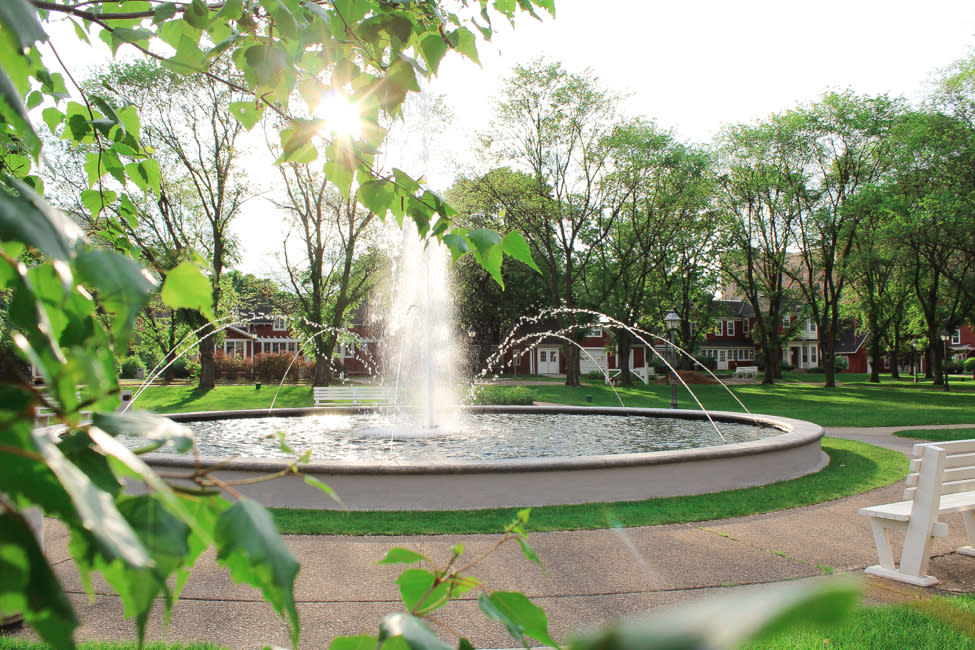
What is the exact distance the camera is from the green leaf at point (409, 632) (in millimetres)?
786

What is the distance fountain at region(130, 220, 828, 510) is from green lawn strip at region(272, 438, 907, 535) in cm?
26

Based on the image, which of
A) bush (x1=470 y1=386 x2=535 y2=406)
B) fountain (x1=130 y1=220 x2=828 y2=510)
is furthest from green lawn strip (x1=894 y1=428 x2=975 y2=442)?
bush (x1=470 y1=386 x2=535 y2=406)

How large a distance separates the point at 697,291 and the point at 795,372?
2484cm

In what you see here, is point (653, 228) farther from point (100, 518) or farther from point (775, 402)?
point (100, 518)

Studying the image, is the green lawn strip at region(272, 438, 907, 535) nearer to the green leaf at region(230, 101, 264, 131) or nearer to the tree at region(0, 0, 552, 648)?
the green leaf at region(230, 101, 264, 131)

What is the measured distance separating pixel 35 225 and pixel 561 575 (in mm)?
5158

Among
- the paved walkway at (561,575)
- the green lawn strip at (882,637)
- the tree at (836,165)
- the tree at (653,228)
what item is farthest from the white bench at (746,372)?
the green lawn strip at (882,637)

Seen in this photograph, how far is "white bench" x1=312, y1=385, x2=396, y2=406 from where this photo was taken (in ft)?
61.3

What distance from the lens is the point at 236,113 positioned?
7.56 ft

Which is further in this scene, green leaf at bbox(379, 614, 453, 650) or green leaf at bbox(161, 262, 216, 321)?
green leaf at bbox(161, 262, 216, 321)

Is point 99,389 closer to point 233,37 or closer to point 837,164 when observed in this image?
point 233,37

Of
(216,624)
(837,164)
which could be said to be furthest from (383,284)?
(216,624)

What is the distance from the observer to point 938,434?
15.0 m

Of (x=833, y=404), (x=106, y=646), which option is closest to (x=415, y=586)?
(x=106, y=646)
